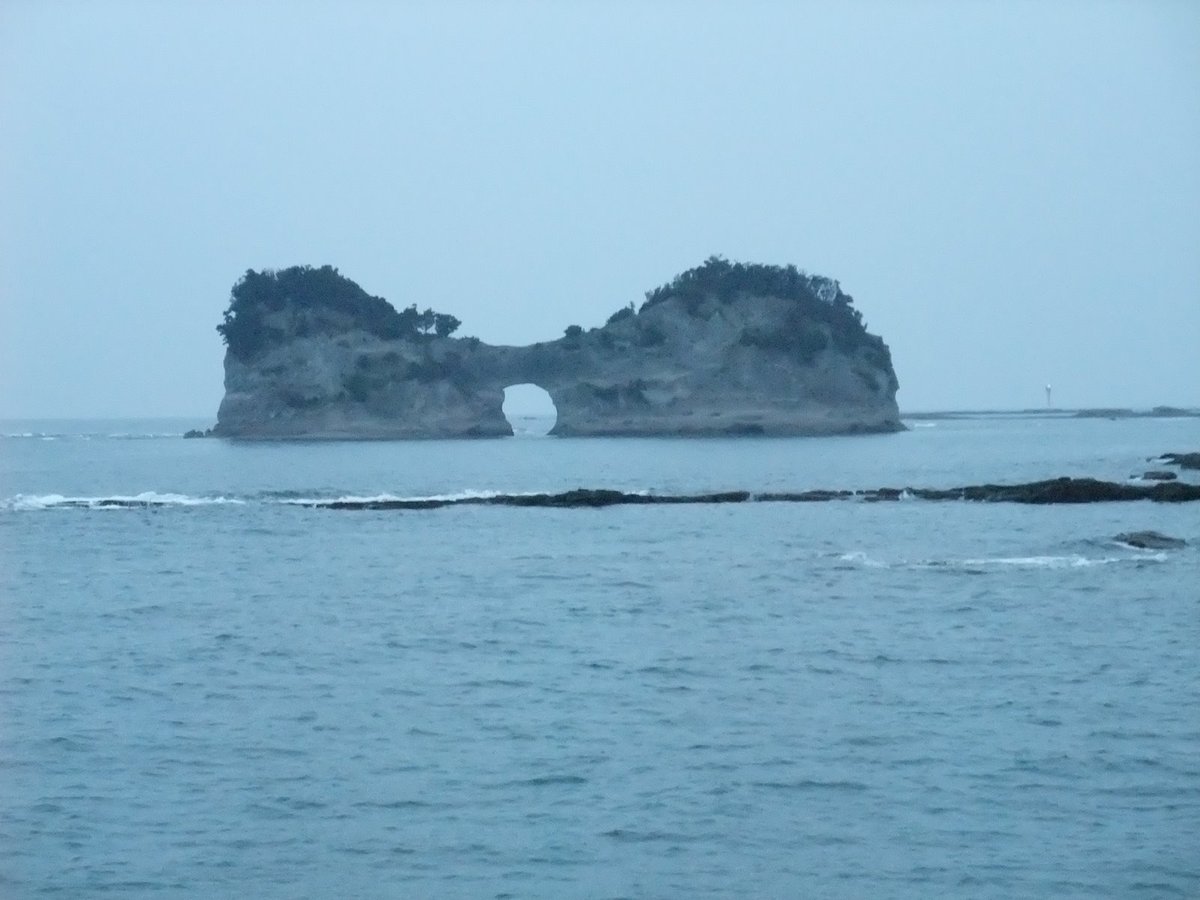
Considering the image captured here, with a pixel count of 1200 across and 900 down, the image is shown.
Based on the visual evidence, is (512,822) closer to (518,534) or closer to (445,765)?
(445,765)

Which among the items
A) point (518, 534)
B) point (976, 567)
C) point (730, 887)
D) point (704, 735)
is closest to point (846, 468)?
point (518, 534)

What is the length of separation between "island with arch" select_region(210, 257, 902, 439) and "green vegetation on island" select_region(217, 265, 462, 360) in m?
0.12

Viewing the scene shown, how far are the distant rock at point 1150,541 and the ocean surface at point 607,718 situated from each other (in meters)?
0.39

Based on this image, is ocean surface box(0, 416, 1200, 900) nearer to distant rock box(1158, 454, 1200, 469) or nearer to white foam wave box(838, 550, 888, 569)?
white foam wave box(838, 550, 888, 569)

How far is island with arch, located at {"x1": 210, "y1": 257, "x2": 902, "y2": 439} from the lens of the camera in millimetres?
100875

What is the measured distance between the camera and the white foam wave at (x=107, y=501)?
1646 inches

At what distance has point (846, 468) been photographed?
6106 cm

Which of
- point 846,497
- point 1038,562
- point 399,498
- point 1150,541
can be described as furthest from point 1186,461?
point 1038,562

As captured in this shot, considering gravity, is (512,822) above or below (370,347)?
below

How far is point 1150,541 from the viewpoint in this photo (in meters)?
27.0

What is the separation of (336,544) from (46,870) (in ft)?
73.7

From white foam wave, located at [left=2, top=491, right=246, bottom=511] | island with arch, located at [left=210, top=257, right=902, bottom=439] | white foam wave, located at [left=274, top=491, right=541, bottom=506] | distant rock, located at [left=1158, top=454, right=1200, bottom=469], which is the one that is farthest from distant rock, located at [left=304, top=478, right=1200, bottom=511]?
island with arch, located at [left=210, top=257, right=902, bottom=439]

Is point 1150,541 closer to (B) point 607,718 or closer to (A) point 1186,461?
(B) point 607,718

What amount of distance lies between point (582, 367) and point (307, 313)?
20.1 meters
